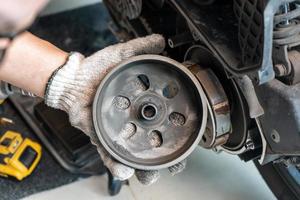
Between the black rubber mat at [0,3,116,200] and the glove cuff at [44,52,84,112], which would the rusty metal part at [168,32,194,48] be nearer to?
the glove cuff at [44,52,84,112]

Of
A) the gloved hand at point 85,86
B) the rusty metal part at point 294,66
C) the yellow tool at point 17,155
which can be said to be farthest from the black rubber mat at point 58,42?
the rusty metal part at point 294,66

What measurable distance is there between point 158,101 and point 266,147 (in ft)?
0.66

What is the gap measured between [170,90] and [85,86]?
15cm

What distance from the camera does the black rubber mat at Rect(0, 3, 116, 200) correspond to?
1130 mm

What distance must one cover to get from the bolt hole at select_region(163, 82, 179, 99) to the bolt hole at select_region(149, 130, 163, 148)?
0.22 feet

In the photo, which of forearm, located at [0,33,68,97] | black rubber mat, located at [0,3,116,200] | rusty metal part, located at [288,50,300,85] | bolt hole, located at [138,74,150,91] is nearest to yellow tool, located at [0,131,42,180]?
black rubber mat, located at [0,3,116,200]

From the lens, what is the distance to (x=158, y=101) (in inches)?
32.8

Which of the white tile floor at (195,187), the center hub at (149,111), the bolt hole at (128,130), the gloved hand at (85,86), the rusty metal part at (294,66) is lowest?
the white tile floor at (195,187)

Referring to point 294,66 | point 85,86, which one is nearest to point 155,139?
point 85,86

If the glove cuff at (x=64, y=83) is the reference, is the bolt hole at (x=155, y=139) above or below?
below

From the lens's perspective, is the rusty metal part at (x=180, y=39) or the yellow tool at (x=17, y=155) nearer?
the rusty metal part at (x=180, y=39)

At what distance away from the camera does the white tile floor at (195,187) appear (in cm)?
110

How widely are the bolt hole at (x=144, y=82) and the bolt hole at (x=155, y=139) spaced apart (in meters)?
0.08

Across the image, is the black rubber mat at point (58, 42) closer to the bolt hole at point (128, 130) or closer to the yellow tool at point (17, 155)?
the yellow tool at point (17, 155)
